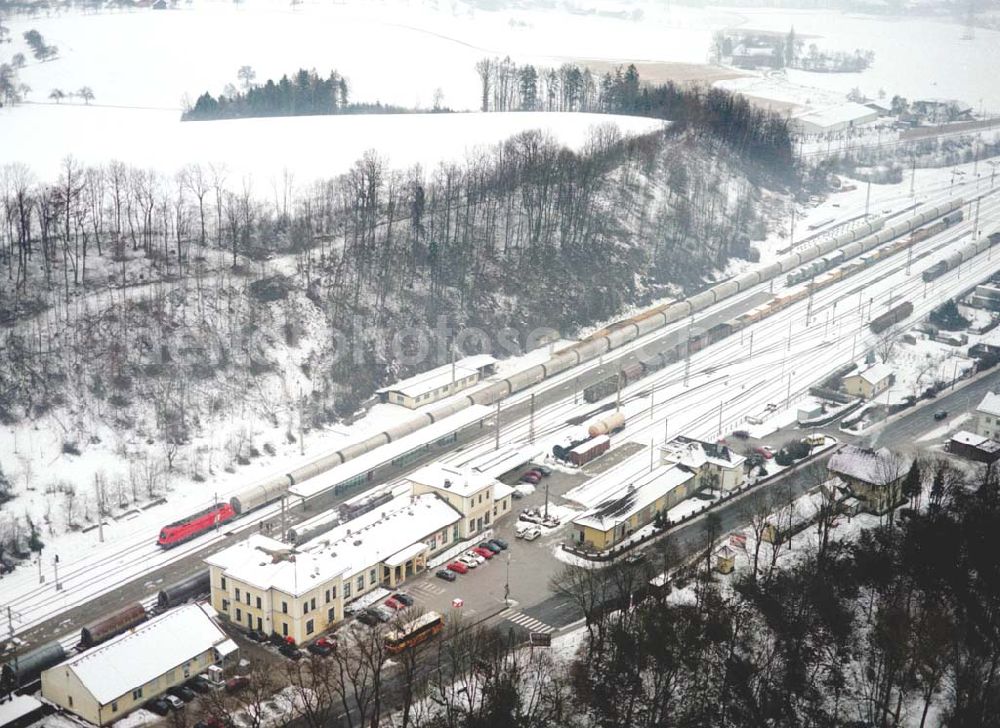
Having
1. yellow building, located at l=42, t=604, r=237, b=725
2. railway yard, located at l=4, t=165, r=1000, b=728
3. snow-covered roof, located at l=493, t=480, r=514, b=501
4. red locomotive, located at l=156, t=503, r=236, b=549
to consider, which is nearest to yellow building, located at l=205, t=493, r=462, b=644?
railway yard, located at l=4, t=165, r=1000, b=728

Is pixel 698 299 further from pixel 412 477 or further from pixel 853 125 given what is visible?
pixel 853 125

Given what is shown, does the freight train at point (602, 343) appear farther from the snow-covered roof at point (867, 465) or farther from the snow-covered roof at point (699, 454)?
the snow-covered roof at point (867, 465)

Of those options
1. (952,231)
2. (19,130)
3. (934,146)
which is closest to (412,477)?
(19,130)

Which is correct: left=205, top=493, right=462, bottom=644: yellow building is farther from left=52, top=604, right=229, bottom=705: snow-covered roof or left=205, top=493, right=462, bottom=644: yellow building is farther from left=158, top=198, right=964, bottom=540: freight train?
left=158, top=198, right=964, bottom=540: freight train

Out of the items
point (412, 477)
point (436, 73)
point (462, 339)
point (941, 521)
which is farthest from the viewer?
point (436, 73)

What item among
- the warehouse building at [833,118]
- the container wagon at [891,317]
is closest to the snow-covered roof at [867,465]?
the container wagon at [891,317]

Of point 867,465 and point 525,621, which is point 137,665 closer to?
point 525,621

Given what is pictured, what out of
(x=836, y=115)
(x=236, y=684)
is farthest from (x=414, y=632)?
(x=836, y=115)
